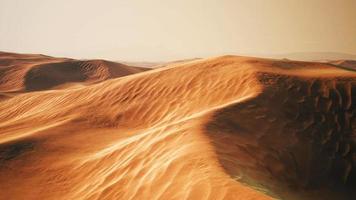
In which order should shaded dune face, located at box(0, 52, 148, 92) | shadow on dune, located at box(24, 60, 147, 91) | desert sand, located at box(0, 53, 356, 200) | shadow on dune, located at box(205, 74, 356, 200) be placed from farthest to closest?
shadow on dune, located at box(24, 60, 147, 91) < shaded dune face, located at box(0, 52, 148, 92) < shadow on dune, located at box(205, 74, 356, 200) < desert sand, located at box(0, 53, 356, 200)

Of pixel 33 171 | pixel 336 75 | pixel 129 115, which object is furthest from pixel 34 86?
pixel 336 75

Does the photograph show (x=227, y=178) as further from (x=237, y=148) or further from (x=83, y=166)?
(x=83, y=166)

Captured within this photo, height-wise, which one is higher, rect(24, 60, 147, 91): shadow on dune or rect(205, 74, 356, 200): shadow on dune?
rect(205, 74, 356, 200): shadow on dune

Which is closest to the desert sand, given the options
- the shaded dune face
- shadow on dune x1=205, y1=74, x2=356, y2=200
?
shadow on dune x1=205, y1=74, x2=356, y2=200

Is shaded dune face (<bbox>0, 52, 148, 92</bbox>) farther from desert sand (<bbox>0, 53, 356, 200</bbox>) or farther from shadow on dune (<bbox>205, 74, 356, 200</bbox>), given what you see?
shadow on dune (<bbox>205, 74, 356, 200</bbox>)

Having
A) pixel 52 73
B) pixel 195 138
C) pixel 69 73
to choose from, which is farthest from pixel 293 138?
pixel 69 73

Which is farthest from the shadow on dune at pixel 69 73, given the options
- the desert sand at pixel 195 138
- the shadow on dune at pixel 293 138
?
the shadow on dune at pixel 293 138

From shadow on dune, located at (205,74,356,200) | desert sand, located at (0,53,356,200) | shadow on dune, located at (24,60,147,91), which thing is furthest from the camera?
shadow on dune, located at (24,60,147,91)
